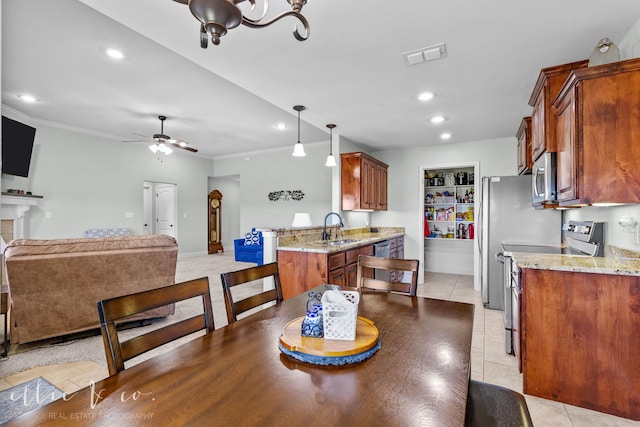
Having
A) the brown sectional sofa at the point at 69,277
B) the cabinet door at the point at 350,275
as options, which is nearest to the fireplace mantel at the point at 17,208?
the brown sectional sofa at the point at 69,277

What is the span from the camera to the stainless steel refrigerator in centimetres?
362

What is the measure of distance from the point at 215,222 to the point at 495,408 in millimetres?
8627

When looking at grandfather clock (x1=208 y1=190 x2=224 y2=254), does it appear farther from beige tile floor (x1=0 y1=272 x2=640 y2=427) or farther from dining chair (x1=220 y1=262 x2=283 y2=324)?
dining chair (x1=220 y1=262 x2=283 y2=324)

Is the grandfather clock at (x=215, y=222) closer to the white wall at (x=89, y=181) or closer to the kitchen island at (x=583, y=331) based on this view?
the white wall at (x=89, y=181)

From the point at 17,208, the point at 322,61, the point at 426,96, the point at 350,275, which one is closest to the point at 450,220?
the point at 350,275

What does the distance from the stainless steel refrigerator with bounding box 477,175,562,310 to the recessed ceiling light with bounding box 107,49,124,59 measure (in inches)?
168

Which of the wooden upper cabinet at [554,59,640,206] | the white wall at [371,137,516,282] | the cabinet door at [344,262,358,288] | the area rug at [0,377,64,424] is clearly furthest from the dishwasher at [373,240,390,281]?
the area rug at [0,377,64,424]

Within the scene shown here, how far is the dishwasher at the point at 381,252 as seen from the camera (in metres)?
4.23

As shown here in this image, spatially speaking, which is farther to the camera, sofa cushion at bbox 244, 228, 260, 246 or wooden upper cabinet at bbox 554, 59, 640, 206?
sofa cushion at bbox 244, 228, 260, 246

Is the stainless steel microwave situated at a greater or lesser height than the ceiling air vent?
lesser

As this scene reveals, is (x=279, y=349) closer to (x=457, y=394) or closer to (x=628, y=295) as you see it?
(x=457, y=394)

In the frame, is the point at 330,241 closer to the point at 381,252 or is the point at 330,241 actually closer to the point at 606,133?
the point at 381,252

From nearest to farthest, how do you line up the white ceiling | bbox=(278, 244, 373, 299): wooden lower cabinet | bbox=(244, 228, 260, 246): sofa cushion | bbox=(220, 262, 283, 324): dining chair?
bbox=(220, 262, 283, 324): dining chair → the white ceiling → bbox=(278, 244, 373, 299): wooden lower cabinet → bbox=(244, 228, 260, 246): sofa cushion

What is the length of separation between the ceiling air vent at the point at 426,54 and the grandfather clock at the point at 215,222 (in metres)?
7.34
